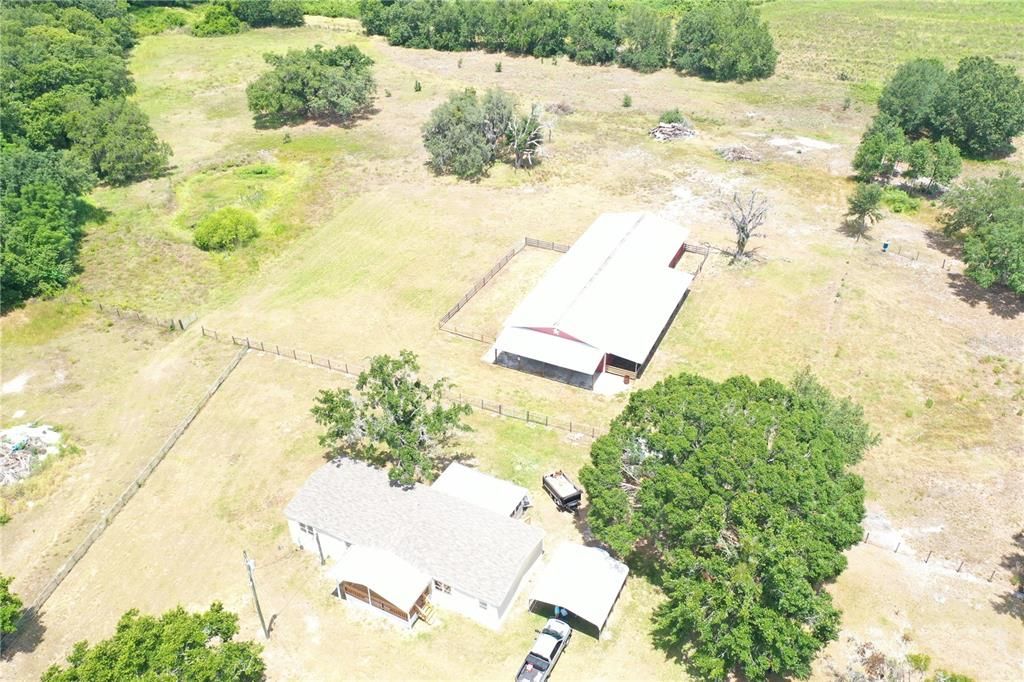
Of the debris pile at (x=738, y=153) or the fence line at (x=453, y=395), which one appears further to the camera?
the debris pile at (x=738, y=153)

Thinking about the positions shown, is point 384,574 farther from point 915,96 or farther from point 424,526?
point 915,96

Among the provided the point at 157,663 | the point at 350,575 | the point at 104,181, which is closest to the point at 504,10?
the point at 104,181

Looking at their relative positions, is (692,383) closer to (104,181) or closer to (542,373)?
(542,373)

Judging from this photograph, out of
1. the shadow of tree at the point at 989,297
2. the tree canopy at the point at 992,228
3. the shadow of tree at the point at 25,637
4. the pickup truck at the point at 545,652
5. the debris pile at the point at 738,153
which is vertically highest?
the tree canopy at the point at 992,228

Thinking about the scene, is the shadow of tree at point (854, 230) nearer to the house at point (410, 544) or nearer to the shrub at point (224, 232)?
the house at point (410, 544)

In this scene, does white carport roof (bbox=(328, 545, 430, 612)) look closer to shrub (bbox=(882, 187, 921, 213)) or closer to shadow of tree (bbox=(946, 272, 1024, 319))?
shadow of tree (bbox=(946, 272, 1024, 319))

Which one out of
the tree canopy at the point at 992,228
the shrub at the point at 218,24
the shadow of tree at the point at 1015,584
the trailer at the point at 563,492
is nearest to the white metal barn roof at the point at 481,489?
the trailer at the point at 563,492

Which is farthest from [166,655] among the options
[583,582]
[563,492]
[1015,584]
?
[1015,584]
